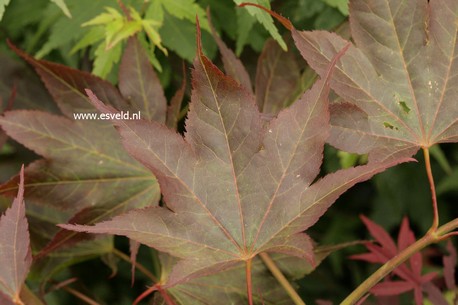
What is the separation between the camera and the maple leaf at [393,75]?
0.72 m

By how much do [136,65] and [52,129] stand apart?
0.16m

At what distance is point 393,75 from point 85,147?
466mm

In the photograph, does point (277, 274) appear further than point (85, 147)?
No

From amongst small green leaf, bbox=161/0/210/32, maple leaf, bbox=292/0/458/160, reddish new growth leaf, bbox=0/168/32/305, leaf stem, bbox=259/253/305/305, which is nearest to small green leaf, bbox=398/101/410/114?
maple leaf, bbox=292/0/458/160

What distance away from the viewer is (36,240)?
988 mm

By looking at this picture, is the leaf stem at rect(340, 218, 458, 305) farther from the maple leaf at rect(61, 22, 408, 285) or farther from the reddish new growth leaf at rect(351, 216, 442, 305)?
the reddish new growth leaf at rect(351, 216, 442, 305)

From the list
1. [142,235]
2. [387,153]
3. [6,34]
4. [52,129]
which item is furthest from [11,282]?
[6,34]

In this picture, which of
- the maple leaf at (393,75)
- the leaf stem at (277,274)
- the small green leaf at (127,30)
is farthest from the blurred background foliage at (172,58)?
the leaf stem at (277,274)

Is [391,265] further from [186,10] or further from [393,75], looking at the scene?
[186,10]

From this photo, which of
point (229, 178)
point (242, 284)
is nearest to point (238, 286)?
point (242, 284)

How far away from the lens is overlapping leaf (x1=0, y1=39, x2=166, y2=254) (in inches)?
34.3

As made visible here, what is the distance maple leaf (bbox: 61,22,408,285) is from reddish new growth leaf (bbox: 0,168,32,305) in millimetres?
118

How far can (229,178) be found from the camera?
679mm

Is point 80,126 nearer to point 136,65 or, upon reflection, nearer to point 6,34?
point 136,65
